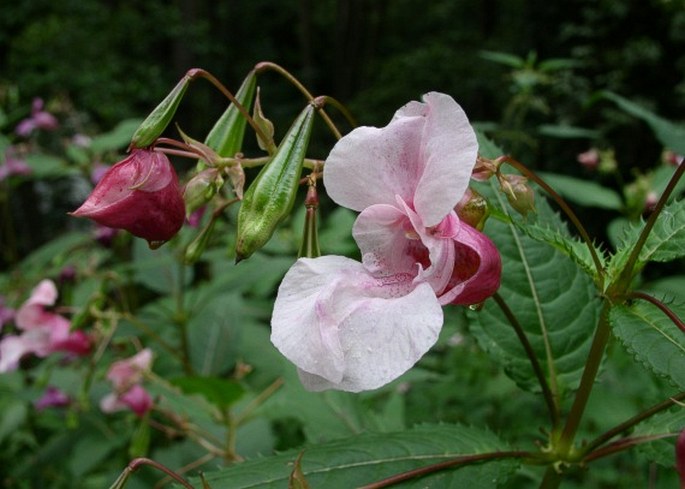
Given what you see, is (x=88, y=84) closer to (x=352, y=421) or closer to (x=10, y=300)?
(x=10, y=300)

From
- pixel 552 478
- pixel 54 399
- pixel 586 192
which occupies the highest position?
pixel 552 478

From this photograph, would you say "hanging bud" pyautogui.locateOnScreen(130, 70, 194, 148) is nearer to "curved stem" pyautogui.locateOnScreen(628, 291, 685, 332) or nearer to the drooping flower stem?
the drooping flower stem

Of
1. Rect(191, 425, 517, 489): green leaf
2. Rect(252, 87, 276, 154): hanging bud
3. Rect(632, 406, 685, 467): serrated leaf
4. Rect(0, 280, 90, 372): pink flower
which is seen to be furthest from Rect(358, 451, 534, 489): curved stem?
Rect(0, 280, 90, 372): pink flower

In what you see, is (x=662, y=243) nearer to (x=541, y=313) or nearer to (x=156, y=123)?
(x=541, y=313)

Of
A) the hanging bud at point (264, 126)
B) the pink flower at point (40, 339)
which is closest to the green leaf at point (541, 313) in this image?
the hanging bud at point (264, 126)

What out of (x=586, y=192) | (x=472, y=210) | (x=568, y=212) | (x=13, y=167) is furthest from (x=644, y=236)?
(x=13, y=167)

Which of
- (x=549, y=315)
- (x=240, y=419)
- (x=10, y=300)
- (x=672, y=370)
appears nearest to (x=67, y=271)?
(x=10, y=300)
